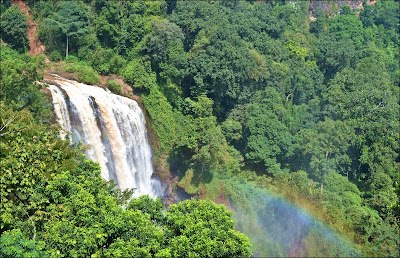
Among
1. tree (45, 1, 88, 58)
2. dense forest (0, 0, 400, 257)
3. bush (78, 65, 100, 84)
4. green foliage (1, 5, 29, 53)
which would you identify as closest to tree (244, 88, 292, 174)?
dense forest (0, 0, 400, 257)

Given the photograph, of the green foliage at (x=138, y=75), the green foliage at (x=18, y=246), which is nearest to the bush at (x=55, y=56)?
the green foliage at (x=138, y=75)

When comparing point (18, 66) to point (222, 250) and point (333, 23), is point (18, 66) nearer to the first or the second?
point (222, 250)

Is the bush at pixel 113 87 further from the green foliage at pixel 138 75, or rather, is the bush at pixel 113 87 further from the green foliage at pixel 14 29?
the green foliage at pixel 14 29

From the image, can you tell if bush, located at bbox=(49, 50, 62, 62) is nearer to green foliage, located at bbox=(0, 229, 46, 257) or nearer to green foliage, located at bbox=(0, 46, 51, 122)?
green foliage, located at bbox=(0, 46, 51, 122)

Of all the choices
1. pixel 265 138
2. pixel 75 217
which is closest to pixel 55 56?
pixel 265 138

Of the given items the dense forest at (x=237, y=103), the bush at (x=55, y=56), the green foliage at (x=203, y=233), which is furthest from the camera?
the bush at (x=55, y=56)

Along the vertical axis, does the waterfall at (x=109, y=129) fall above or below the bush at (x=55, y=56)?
below
